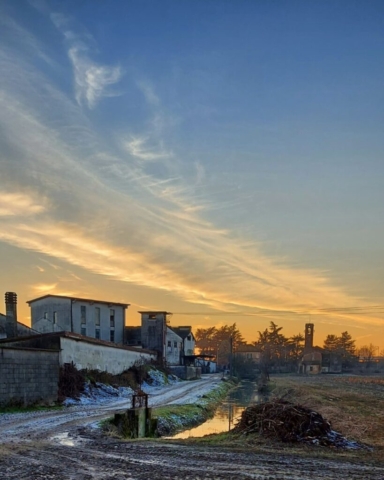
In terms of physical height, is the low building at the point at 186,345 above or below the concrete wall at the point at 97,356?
below

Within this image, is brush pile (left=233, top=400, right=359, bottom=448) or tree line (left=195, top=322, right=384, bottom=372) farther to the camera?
tree line (left=195, top=322, right=384, bottom=372)

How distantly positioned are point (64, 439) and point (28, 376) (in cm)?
1110

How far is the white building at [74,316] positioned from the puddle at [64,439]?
1688 inches

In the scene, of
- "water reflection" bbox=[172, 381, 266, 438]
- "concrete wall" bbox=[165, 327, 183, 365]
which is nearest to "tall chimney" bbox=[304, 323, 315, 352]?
"concrete wall" bbox=[165, 327, 183, 365]

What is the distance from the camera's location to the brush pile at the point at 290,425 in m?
15.2

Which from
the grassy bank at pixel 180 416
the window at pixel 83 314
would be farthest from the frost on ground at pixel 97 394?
the window at pixel 83 314

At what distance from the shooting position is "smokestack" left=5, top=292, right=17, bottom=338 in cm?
3491

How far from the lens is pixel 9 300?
3484cm

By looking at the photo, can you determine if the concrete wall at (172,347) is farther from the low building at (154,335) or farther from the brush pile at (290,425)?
the brush pile at (290,425)

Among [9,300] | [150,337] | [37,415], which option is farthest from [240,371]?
[37,415]

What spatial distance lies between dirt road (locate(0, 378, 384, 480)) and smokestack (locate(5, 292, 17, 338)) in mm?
19619

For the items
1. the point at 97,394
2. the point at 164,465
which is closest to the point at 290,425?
the point at 164,465

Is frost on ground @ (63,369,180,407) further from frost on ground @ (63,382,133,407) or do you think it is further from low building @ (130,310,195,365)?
low building @ (130,310,195,365)

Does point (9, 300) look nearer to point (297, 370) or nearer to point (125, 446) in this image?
point (125, 446)
